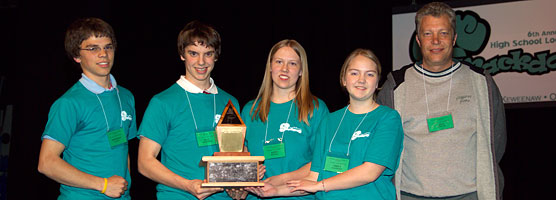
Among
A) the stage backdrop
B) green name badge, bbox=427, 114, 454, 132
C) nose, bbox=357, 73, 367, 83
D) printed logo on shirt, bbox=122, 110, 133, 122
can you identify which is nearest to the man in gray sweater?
green name badge, bbox=427, 114, 454, 132

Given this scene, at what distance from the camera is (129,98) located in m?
3.30

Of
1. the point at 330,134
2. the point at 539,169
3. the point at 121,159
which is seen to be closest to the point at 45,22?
the point at 121,159

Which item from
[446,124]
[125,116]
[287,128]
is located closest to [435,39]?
[446,124]

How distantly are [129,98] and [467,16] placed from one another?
3152mm

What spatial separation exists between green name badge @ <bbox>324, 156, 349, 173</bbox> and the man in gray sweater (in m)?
0.43

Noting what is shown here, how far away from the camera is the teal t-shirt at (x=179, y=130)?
2.99 metres

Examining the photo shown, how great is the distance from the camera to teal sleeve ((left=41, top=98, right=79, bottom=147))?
2.85 meters

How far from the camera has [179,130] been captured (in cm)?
304

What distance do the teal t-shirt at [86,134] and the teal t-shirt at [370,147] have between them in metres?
1.09

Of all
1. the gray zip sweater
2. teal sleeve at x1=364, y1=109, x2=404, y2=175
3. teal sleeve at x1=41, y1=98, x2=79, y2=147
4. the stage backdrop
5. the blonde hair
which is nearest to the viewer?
teal sleeve at x1=364, y1=109, x2=404, y2=175

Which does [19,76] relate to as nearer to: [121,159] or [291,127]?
[121,159]

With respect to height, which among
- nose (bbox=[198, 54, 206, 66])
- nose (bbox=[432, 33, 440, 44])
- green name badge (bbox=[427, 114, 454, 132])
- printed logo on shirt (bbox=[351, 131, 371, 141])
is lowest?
printed logo on shirt (bbox=[351, 131, 371, 141])

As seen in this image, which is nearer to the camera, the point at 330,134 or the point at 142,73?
the point at 330,134

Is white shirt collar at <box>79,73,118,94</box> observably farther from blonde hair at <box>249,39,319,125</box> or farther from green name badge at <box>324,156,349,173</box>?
green name badge at <box>324,156,349,173</box>
